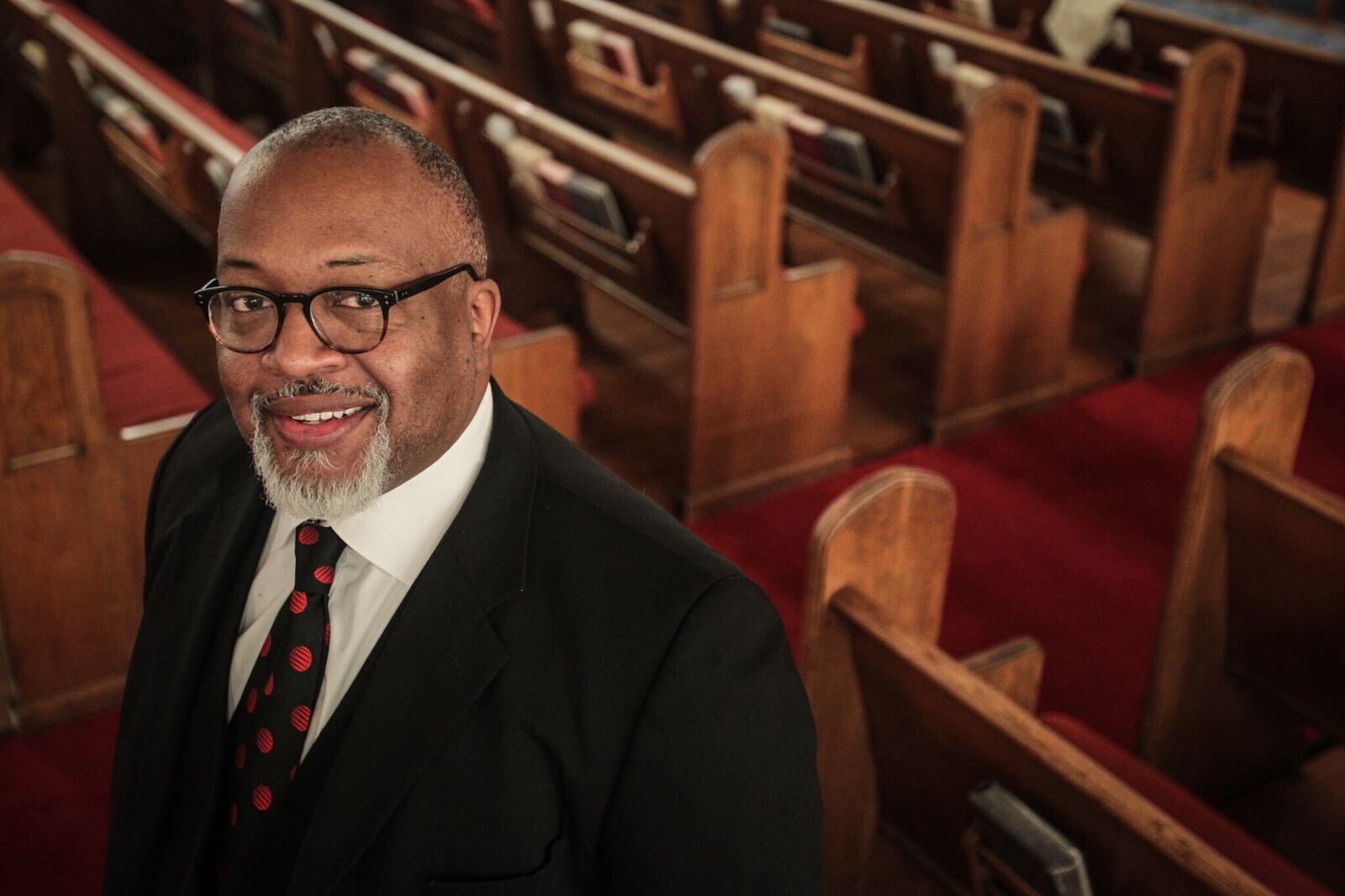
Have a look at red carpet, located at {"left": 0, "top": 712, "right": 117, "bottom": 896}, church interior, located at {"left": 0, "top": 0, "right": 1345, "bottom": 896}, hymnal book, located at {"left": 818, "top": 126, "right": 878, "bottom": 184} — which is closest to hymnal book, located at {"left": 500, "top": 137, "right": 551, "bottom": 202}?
church interior, located at {"left": 0, "top": 0, "right": 1345, "bottom": 896}

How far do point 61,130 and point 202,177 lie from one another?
1.35 meters

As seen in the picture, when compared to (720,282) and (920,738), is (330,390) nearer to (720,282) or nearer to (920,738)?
(920,738)

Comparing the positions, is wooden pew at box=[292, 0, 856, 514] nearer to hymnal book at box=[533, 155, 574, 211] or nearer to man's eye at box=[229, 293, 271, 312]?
hymnal book at box=[533, 155, 574, 211]

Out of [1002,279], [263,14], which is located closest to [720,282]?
[1002,279]

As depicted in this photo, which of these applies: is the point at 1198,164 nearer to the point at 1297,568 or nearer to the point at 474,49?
the point at 1297,568

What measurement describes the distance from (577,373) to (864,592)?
5.16ft

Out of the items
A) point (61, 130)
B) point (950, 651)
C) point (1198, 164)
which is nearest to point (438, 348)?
point (950, 651)

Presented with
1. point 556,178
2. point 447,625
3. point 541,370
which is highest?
point 447,625

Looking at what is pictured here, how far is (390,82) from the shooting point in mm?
4531

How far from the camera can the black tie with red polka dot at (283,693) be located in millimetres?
1229

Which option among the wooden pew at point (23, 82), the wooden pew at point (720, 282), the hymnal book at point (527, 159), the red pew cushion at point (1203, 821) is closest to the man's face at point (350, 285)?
the red pew cushion at point (1203, 821)

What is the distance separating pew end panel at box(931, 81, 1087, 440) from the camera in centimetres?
393

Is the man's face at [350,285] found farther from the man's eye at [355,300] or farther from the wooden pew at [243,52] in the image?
the wooden pew at [243,52]

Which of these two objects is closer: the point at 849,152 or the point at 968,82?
the point at 849,152
